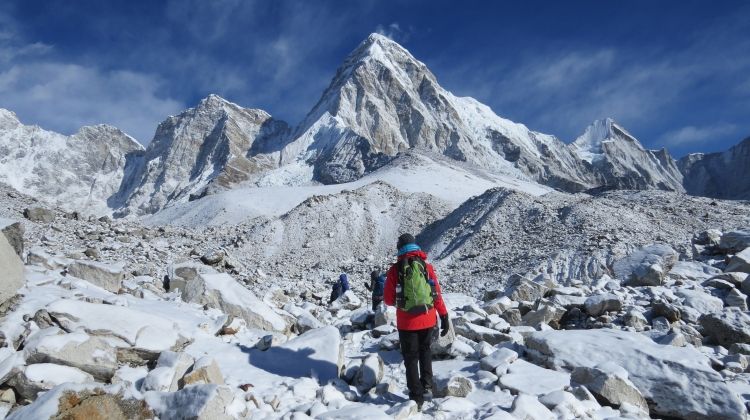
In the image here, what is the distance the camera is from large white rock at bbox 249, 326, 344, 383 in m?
5.70

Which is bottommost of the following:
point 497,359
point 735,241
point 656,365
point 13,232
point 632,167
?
point 656,365

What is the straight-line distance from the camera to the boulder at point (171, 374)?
460 cm

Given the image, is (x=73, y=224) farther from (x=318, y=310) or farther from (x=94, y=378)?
(x=94, y=378)

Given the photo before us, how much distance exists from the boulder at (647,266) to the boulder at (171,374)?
1020cm

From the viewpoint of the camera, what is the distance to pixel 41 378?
14.9ft

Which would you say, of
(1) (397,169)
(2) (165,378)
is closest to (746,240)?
(2) (165,378)

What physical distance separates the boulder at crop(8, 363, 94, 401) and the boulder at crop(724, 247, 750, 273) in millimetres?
12571

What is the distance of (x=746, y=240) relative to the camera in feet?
43.0

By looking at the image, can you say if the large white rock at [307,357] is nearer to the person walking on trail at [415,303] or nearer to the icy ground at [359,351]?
the icy ground at [359,351]

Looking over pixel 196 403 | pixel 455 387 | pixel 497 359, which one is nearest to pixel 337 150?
pixel 497 359

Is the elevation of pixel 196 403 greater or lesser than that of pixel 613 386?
greater

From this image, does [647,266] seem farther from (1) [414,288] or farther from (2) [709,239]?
(1) [414,288]

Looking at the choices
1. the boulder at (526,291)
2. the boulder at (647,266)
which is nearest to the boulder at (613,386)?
the boulder at (526,291)

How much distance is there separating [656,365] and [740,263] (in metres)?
7.52
